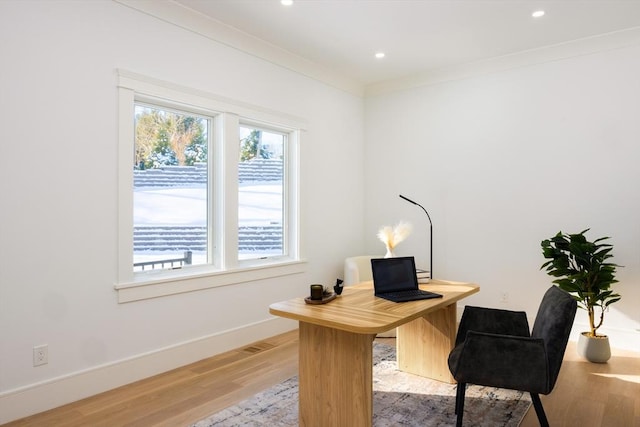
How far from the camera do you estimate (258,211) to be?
13.6 feet

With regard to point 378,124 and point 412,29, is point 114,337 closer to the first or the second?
point 412,29

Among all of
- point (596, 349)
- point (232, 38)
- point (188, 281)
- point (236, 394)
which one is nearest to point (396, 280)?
point (236, 394)

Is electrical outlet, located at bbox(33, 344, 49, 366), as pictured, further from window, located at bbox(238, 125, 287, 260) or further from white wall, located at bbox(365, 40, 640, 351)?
white wall, located at bbox(365, 40, 640, 351)

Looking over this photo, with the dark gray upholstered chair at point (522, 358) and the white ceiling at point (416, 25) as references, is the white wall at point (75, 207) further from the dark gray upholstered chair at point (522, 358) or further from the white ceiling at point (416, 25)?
the dark gray upholstered chair at point (522, 358)

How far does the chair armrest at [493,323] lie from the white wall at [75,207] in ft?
6.69

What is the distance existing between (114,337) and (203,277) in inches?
31.7

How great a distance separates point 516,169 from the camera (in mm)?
4297

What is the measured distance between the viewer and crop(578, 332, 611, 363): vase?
343cm

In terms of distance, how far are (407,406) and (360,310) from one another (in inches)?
35.1

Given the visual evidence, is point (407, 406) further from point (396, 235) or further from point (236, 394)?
point (396, 235)

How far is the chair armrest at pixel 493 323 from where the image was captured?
101 inches

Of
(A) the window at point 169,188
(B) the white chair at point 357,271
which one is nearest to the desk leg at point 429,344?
(B) the white chair at point 357,271

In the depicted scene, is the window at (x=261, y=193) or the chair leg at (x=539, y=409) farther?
the window at (x=261, y=193)

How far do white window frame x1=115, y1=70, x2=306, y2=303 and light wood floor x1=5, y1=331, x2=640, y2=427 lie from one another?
0.63 metres
